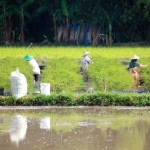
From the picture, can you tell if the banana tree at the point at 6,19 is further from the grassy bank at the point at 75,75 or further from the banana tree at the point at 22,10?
the grassy bank at the point at 75,75

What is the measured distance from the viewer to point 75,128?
1119cm

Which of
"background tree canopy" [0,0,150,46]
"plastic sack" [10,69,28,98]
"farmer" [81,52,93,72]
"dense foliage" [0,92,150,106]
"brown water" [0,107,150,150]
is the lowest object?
"brown water" [0,107,150,150]

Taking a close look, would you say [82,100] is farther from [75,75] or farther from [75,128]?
[75,128]

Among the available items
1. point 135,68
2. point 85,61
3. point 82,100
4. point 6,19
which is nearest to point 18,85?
point 82,100

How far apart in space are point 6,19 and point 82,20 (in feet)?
9.18

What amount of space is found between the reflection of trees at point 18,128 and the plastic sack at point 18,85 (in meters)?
1.19

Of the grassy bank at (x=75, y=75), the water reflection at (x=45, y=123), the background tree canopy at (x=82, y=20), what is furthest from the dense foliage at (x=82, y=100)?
the background tree canopy at (x=82, y=20)

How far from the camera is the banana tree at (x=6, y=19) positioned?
2566 cm

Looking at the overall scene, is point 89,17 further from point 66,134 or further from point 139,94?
point 66,134

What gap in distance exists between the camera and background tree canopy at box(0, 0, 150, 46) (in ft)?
84.6

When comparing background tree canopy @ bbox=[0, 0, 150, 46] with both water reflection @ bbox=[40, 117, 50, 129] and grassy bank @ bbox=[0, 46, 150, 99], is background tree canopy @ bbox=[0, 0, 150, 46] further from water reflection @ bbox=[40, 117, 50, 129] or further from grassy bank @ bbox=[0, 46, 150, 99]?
water reflection @ bbox=[40, 117, 50, 129]

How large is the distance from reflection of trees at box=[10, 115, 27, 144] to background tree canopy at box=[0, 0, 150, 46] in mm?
13550

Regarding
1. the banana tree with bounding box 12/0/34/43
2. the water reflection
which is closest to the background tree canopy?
the banana tree with bounding box 12/0/34/43

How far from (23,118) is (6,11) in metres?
14.1
